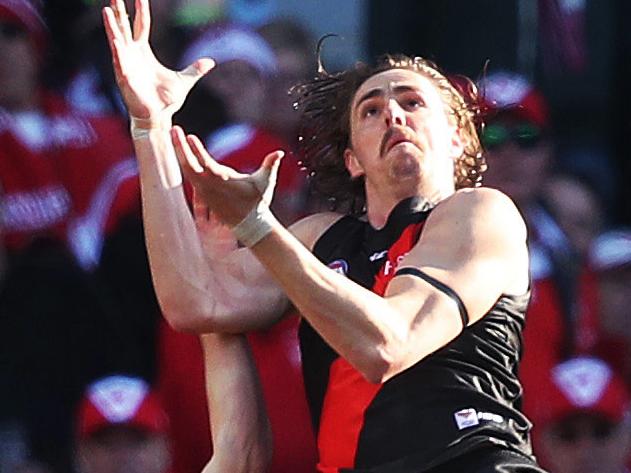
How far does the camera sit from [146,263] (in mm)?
5586

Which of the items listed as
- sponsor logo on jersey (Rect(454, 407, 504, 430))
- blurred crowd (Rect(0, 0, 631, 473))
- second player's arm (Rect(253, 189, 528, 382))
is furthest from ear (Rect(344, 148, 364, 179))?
blurred crowd (Rect(0, 0, 631, 473))

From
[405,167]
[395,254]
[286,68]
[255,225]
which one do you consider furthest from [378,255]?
[286,68]

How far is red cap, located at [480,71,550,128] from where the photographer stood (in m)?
5.72

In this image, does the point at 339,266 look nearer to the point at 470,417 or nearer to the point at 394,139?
the point at 394,139

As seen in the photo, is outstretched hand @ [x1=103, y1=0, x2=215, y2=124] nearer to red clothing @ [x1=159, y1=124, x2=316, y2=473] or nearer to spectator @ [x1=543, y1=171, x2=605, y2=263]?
red clothing @ [x1=159, y1=124, x2=316, y2=473]

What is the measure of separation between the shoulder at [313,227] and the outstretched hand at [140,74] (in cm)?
41

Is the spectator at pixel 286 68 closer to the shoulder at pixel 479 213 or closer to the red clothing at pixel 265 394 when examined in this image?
the red clothing at pixel 265 394

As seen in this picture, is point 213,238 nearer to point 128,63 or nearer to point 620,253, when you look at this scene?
point 128,63

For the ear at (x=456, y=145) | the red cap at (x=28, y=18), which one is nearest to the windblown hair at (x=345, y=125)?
the ear at (x=456, y=145)

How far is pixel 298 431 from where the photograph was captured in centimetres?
530

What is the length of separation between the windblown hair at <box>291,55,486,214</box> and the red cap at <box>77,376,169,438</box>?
0.91 meters

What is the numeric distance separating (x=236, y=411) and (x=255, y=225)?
86 cm

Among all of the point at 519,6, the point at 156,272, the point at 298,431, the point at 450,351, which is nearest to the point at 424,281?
the point at 450,351

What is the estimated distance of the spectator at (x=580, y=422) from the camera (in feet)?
17.9
